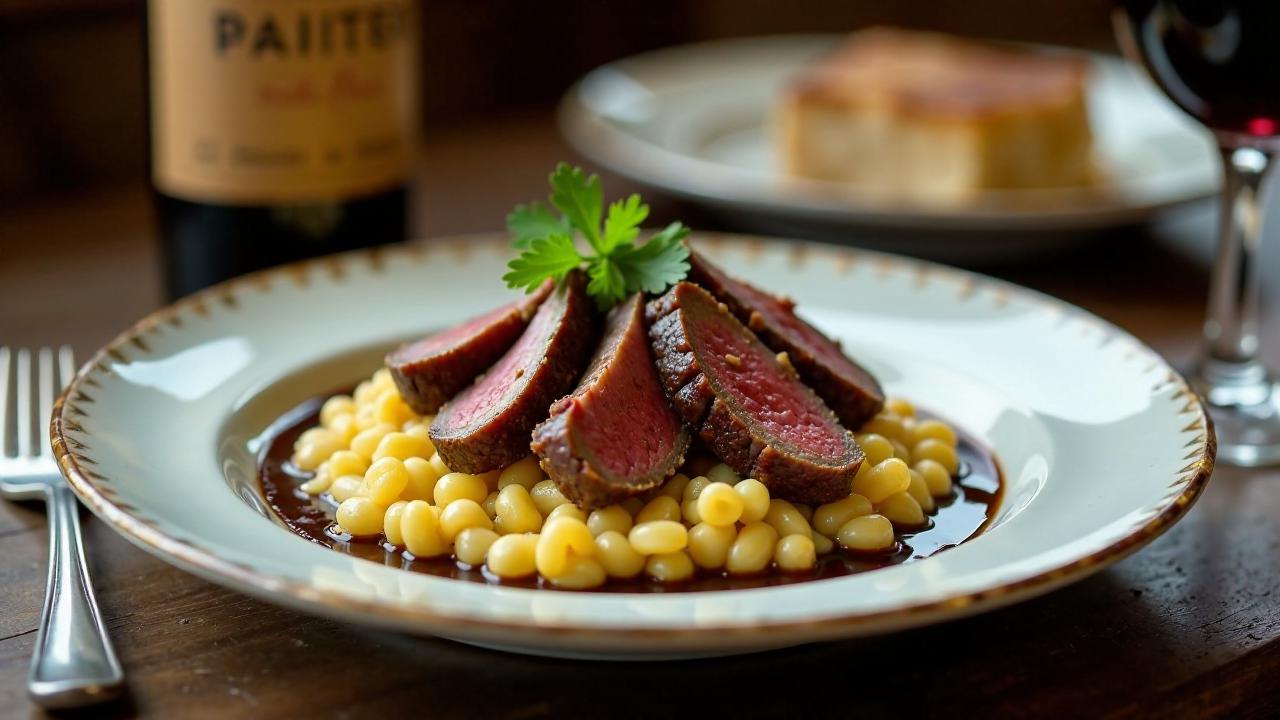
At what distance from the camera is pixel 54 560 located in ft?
5.89

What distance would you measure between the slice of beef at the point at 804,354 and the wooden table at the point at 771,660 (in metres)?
0.45

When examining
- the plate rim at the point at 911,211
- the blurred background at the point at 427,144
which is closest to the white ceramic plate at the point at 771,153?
the plate rim at the point at 911,211

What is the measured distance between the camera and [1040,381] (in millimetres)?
2311

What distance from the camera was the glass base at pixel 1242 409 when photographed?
7.95ft

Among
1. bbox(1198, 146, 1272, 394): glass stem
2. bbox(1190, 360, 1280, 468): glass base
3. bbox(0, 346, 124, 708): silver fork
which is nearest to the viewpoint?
bbox(0, 346, 124, 708): silver fork

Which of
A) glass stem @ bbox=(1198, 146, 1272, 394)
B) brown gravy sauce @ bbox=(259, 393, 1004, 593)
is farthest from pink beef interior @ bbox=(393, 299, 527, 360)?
glass stem @ bbox=(1198, 146, 1272, 394)

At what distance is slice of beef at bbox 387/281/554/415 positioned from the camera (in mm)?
2162

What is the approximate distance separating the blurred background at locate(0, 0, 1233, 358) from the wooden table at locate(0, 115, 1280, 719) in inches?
47.5

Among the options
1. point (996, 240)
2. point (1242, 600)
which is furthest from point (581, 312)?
point (996, 240)

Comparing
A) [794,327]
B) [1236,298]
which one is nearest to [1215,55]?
[1236,298]

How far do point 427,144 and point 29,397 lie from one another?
246 centimetres

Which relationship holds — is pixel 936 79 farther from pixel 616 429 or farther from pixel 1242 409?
pixel 616 429

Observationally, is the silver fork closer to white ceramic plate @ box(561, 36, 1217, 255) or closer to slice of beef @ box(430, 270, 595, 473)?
slice of beef @ box(430, 270, 595, 473)

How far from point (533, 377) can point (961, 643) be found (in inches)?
27.0
